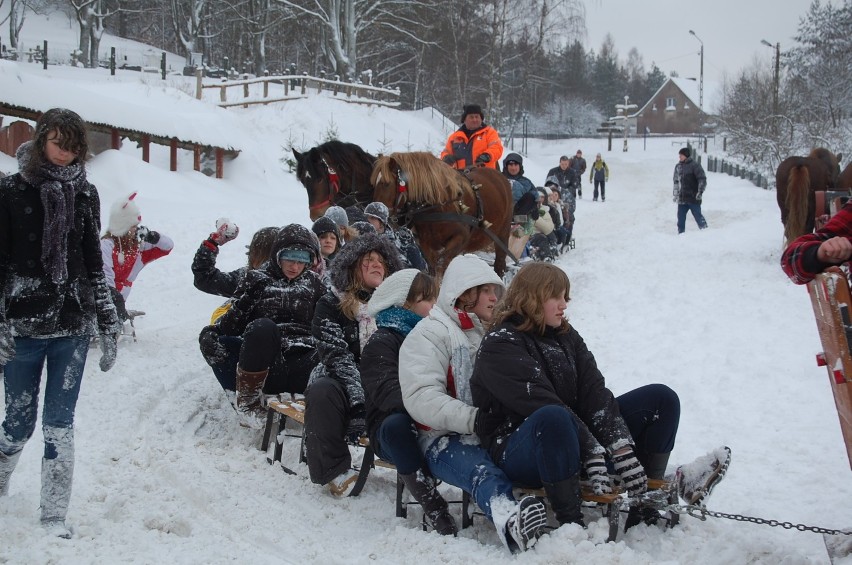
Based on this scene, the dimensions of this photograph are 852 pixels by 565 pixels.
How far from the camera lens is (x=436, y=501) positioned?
4121 millimetres

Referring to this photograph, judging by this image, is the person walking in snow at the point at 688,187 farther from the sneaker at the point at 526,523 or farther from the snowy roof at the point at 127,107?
the sneaker at the point at 526,523

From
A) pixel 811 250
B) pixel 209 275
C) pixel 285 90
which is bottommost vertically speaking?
pixel 209 275

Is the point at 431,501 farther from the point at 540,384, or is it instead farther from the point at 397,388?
the point at 540,384

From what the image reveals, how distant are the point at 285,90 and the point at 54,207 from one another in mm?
25457

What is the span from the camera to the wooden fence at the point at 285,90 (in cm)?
2594

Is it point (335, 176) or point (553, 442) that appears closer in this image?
point (553, 442)

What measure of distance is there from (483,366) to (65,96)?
533 inches

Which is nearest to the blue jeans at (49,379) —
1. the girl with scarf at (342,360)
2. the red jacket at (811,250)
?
the girl with scarf at (342,360)

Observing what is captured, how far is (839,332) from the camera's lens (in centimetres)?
354

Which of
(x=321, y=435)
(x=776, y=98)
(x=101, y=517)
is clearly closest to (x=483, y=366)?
(x=321, y=435)

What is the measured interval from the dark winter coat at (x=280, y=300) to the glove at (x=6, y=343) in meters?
2.08

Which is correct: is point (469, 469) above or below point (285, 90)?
below

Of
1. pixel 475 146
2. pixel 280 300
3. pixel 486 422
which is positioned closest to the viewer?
pixel 486 422

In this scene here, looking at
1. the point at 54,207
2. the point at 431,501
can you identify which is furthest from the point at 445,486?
the point at 54,207
